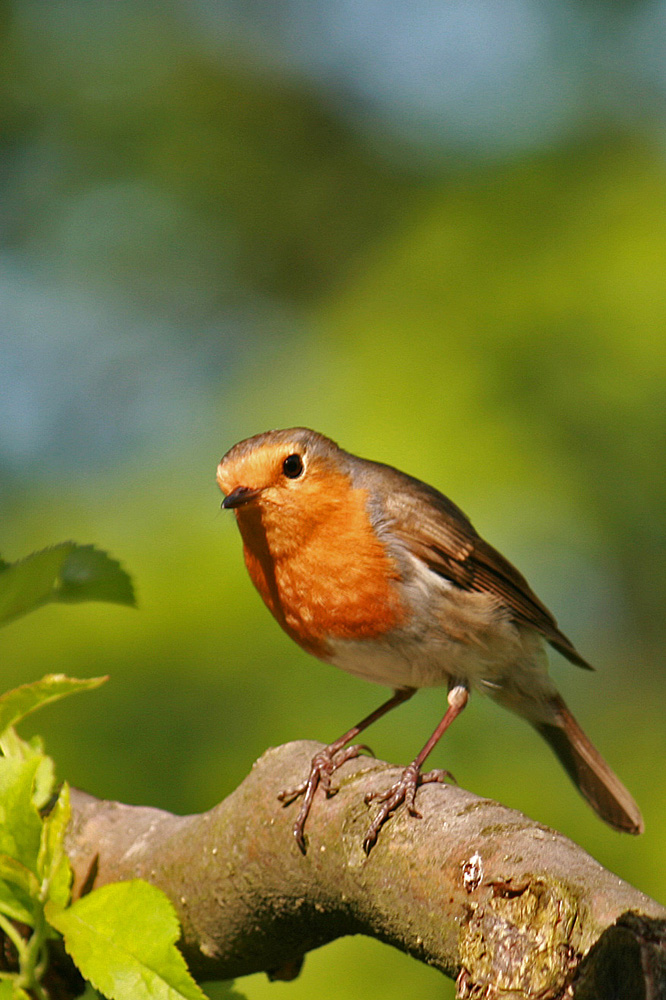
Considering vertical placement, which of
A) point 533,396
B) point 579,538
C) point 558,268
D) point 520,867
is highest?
point 558,268

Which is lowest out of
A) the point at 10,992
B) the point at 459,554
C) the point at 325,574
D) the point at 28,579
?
the point at 10,992

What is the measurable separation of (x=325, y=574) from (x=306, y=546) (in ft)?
0.33

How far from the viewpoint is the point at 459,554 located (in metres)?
3.34

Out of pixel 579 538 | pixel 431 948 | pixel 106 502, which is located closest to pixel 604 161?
pixel 579 538

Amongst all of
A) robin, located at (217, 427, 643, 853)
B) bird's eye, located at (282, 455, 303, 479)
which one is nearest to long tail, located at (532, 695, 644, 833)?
robin, located at (217, 427, 643, 853)

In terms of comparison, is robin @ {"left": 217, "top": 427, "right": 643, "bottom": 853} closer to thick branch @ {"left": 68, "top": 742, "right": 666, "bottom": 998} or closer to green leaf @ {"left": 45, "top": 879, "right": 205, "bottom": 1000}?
thick branch @ {"left": 68, "top": 742, "right": 666, "bottom": 998}

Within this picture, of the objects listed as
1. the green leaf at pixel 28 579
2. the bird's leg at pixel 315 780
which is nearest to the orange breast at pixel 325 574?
the bird's leg at pixel 315 780

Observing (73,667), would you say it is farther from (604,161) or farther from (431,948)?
(604,161)

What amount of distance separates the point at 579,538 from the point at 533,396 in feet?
2.07

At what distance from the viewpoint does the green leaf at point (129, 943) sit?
4.43 feet

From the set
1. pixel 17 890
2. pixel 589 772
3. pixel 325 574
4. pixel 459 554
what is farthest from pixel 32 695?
pixel 589 772

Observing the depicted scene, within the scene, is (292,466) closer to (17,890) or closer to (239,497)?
(239,497)

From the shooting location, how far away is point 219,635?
410cm

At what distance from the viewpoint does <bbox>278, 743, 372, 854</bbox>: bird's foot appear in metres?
1.96
